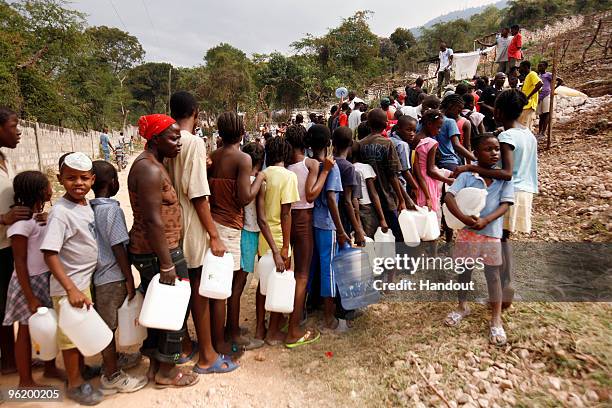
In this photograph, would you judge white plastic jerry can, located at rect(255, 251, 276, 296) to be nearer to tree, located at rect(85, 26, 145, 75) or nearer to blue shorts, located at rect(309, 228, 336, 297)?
blue shorts, located at rect(309, 228, 336, 297)

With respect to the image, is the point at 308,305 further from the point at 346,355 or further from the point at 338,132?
Answer: the point at 338,132

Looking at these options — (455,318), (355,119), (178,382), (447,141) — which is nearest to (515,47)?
(355,119)

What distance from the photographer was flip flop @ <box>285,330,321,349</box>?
3.00 metres

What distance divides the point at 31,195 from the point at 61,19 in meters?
18.5

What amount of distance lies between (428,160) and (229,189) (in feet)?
6.70

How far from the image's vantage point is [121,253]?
7.95ft

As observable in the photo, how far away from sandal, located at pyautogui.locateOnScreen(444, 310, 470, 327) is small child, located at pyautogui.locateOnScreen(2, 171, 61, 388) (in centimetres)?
290

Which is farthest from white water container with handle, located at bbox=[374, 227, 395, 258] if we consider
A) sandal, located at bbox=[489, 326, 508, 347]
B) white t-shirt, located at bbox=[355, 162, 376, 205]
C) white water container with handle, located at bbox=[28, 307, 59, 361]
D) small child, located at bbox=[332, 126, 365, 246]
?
white water container with handle, located at bbox=[28, 307, 59, 361]

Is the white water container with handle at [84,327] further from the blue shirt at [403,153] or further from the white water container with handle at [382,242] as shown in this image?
the blue shirt at [403,153]

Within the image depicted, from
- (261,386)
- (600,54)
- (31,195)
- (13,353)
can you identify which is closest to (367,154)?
(261,386)

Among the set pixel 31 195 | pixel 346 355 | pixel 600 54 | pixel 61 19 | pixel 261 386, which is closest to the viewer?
pixel 31 195

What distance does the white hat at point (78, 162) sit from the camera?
2.21 meters

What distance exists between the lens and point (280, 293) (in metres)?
2.80

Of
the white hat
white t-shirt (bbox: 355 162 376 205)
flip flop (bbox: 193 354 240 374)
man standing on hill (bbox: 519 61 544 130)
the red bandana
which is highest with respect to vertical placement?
man standing on hill (bbox: 519 61 544 130)
